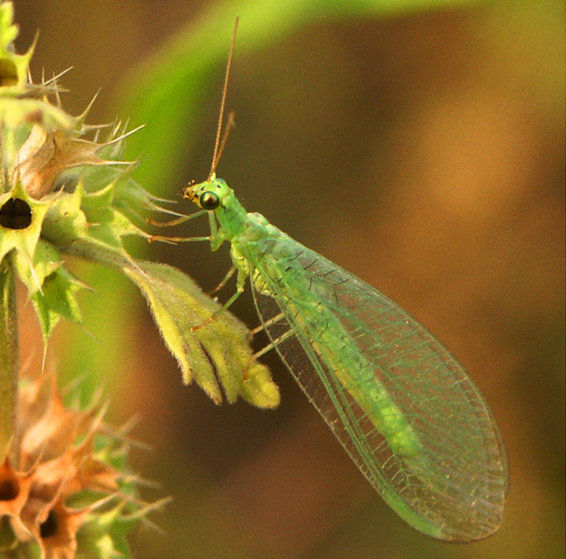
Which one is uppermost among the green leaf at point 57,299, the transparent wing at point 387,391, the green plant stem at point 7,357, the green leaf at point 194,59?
the green leaf at point 194,59

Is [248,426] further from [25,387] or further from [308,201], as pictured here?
[25,387]

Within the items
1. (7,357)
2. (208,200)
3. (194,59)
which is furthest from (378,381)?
(7,357)

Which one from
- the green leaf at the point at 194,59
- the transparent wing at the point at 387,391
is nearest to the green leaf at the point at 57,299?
the transparent wing at the point at 387,391

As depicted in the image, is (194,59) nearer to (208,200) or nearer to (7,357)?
(208,200)

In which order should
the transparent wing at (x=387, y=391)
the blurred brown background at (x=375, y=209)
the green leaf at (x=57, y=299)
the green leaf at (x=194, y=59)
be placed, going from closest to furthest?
A: the green leaf at (x=57, y=299) → the transparent wing at (x=387, y=391) → the green leaf at (x=194, y=59) → the blurred brown background at (x=375, y=209)

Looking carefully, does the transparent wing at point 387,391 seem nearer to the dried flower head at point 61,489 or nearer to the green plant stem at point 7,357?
the dried flower head at point 61,489

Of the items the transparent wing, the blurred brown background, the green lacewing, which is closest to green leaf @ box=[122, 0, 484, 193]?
the green lacewing

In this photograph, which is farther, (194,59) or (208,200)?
(208,200)
